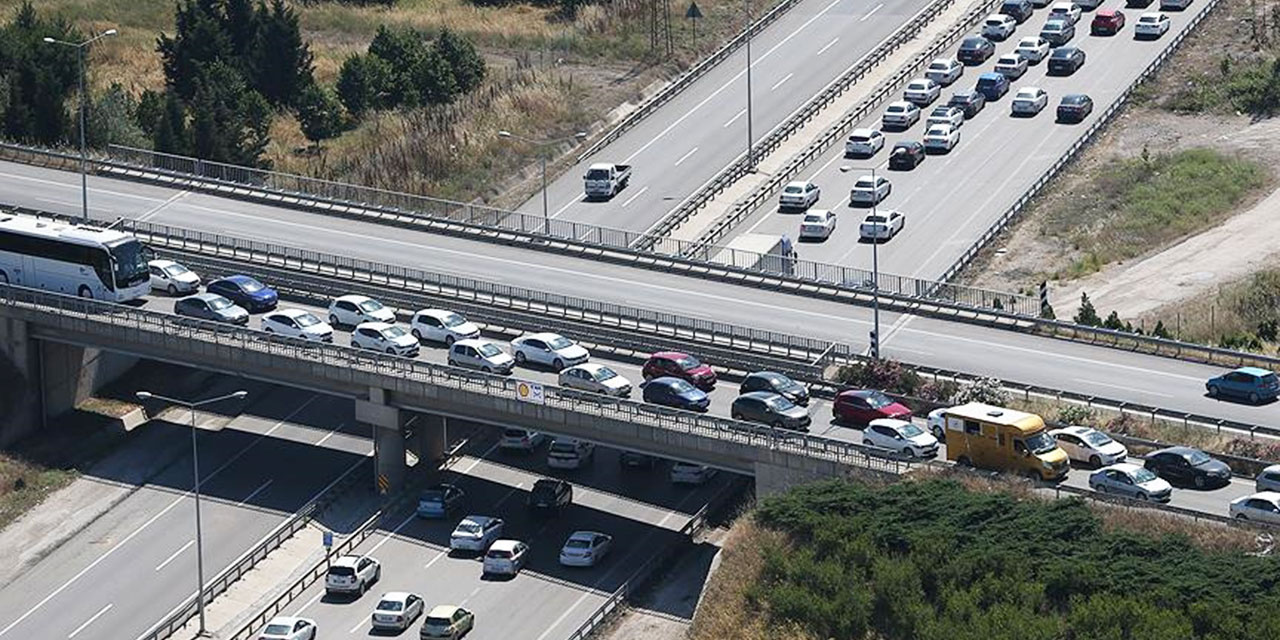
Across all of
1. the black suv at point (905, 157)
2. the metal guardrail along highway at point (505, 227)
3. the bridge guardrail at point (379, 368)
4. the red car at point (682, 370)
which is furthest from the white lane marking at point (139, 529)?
the black suv at point (905, 157)

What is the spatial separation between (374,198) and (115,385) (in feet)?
74.0

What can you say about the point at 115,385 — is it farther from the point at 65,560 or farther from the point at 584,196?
the point at 584,196

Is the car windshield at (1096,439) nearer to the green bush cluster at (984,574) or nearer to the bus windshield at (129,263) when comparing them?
the green bush cluster at (984,574)

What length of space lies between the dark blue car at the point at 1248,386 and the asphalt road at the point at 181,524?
33.2 meters

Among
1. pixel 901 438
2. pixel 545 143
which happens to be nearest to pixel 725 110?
pixel 545 143

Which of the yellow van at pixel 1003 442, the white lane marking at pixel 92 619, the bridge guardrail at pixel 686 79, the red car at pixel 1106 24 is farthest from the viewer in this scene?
the red car at pixel 1106 24

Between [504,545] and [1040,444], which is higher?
[1040,444]

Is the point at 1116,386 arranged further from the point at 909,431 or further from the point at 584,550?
the point at 584,550

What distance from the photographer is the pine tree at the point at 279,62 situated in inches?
6038

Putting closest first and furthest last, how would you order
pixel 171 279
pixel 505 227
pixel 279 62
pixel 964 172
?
1. pixel 171 279
2. pixel 505 227
3. pixel 964 172
4. pixel 279 62

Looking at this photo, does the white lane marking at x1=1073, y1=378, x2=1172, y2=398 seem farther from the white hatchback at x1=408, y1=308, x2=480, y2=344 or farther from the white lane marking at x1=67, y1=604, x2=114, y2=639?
the white lane marking at x1=67, y1=604, x2=114, y2=639

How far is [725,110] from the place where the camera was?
151 meters

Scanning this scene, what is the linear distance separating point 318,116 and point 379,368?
4294cm

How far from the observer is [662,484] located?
108000mm
